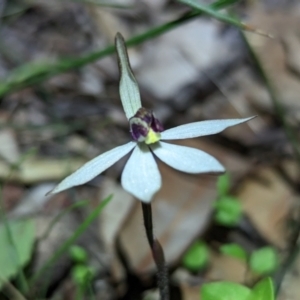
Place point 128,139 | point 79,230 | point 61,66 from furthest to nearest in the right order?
point 128,139 → point 61,66 → point 79,230

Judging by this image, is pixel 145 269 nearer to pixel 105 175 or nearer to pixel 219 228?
pixel 219 228

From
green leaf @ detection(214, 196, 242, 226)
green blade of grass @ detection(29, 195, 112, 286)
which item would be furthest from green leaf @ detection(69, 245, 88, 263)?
green leaf @ detection(214, 196, 242, 226)

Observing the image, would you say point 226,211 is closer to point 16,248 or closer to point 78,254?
point 78,254

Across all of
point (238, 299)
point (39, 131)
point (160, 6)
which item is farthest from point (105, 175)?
point (160, 6)

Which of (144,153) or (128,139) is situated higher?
(144,153)

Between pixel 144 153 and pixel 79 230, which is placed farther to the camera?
pixel 79 230

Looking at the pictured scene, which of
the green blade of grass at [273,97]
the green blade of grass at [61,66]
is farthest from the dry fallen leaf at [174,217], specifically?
the green blade of grass at [61,66]

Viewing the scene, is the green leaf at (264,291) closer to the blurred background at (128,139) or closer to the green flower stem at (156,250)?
the green flower stem at (156,250)

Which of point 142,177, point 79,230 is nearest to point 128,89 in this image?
point 142,177
